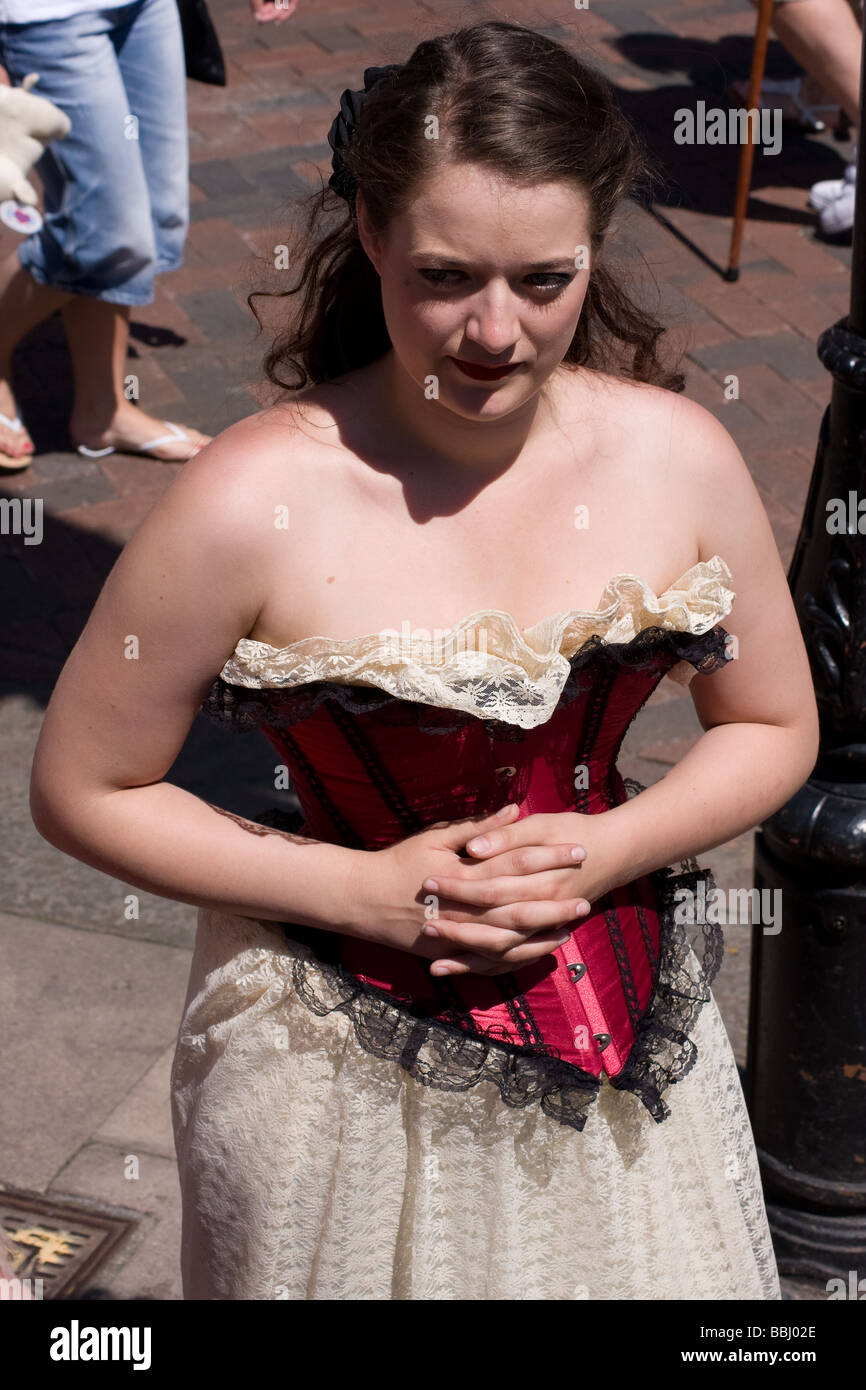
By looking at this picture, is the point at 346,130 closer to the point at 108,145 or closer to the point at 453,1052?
the point at 453,1052

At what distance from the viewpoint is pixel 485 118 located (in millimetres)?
1615

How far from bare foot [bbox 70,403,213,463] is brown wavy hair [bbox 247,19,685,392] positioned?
3233mm

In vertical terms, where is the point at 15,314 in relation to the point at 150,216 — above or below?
below

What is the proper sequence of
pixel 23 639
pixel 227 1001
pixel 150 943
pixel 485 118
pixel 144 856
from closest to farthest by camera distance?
pixel 485 118 → pixel 144 856 → pixel 227 1001 → pixel 150 943 → pixel 23 639

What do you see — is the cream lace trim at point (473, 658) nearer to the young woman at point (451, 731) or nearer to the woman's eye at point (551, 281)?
the young woman at point (451, 731)

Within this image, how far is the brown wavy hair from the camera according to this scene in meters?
1.62

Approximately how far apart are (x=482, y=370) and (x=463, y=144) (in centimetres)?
22

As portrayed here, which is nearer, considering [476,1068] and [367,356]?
[476,1068]

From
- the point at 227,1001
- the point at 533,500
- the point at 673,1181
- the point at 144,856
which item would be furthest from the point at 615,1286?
the point at 533,500

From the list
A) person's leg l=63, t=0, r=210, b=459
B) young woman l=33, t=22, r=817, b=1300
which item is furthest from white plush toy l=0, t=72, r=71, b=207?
young woman l=33, t=22, r=817, b=1300

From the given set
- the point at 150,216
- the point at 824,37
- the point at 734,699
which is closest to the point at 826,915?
the point at 734,699

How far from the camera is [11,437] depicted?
5047 mm

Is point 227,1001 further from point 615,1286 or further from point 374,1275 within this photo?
point 615,1286
